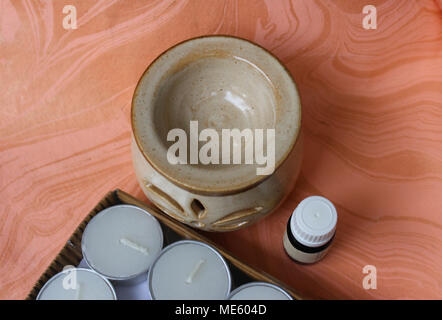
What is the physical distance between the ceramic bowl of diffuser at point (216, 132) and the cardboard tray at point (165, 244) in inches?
1.5

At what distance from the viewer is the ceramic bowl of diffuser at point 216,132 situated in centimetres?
56

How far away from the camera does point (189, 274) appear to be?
63cm

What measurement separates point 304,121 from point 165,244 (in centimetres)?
31

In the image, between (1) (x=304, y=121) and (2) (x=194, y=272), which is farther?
(1) (x=304, y=121)

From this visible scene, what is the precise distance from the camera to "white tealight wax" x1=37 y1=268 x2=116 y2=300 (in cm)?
62

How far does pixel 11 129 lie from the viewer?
794mm

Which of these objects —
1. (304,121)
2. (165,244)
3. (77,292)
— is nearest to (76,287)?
(77,292)

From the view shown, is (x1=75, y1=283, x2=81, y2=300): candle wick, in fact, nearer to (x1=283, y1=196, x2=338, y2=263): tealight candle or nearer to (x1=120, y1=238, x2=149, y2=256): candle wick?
(x1=120, y1=238, x2=149, y2=256): candle wick

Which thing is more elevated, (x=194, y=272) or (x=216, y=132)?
(x=216, y=132)

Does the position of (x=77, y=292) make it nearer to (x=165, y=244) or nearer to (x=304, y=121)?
(x=165, y=244)

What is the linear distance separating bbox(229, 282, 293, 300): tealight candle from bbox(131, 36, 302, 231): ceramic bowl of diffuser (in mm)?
82

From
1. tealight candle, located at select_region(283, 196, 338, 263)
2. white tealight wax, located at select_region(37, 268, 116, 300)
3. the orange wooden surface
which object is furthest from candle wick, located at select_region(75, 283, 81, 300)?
tealight candle, located at select_region(283, 196, 338, 263)

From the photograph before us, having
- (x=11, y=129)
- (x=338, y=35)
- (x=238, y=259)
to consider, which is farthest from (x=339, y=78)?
(x=11, y=129)

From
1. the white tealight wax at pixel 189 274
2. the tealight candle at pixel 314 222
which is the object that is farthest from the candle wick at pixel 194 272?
the tealight candle at pixel 314 222
